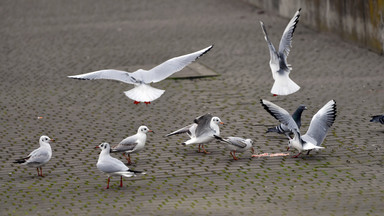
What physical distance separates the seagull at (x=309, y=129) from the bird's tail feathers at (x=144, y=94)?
5.67 ft

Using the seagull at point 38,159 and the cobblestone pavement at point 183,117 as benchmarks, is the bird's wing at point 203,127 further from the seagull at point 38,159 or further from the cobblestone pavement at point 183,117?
the seagull at point 38,159

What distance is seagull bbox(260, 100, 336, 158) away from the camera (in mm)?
9977

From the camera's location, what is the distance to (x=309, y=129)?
1038cm

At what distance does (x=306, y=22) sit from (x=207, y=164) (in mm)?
13613

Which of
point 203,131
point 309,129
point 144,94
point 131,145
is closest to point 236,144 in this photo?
point 203,131

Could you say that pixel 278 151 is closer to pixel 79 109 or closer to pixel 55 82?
pixel 79 109

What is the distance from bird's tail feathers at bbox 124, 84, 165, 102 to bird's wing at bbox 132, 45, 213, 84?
0.78 ft

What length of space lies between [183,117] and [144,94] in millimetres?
2153

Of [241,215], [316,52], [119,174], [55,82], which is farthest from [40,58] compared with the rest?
[241,215]

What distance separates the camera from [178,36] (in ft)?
72.9

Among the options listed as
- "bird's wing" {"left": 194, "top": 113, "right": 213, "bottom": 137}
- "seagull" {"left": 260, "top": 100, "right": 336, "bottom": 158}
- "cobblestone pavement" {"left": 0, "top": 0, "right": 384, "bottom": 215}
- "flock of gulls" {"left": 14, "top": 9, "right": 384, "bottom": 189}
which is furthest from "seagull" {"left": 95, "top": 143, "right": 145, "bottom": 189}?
"seagull" {"left": 260, "top": 100, "right": 336, "bottom": 158}

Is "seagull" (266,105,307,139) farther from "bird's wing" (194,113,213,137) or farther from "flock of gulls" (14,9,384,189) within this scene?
"bird's wing" (194,113,213,137)

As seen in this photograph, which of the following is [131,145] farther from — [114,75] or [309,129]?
[309,129]

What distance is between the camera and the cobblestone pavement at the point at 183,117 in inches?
340
